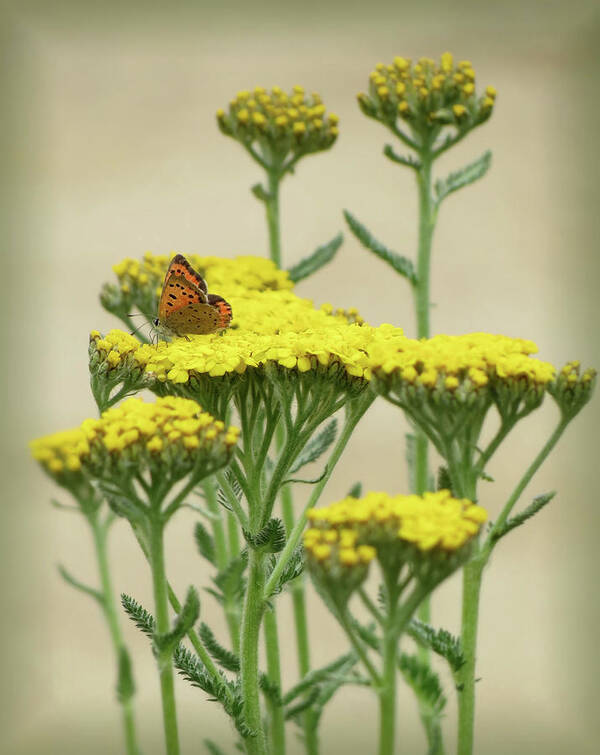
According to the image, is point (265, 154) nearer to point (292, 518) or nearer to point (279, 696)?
point (292, 518)

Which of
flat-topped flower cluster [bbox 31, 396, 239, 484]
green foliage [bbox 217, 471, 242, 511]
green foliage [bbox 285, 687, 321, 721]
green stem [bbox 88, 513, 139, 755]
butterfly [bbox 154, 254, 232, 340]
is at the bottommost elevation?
green foliage [bbox 285, 687, 321, 721]

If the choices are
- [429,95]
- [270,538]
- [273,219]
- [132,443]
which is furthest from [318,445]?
[429,95]

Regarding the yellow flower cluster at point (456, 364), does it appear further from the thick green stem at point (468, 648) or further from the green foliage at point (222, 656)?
the green foliage at point (222, 656)

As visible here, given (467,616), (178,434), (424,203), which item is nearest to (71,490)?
(178,434)

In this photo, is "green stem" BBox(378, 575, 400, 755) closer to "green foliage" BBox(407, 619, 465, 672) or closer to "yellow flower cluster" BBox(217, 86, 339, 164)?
"green foliage" BBox(407, 619, 465, 672)

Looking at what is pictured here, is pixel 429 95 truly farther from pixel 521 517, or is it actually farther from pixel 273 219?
pixel 521 517

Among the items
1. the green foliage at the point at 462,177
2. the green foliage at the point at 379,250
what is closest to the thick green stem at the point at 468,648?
the green foliage at the point at 379,250

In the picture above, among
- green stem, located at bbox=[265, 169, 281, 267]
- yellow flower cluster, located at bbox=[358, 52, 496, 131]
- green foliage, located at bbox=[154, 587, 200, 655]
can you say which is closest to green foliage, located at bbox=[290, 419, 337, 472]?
green foliage, located at bbox=[154, 587, 200, 655]
